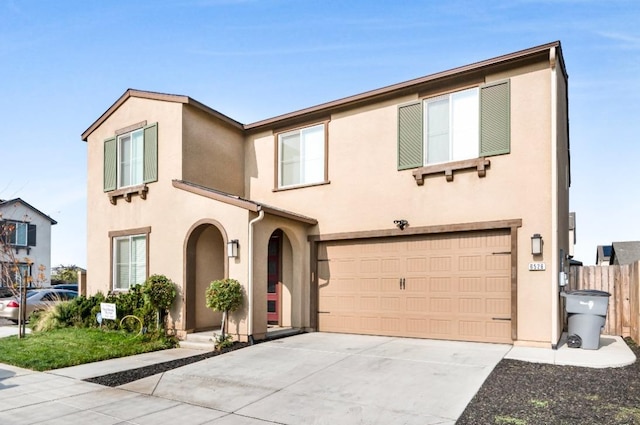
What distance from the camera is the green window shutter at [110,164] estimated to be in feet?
41.7

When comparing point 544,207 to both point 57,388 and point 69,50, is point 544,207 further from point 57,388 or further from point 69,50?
point 69,50

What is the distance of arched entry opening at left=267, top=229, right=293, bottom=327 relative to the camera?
451 inches

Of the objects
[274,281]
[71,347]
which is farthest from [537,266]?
[71,347]

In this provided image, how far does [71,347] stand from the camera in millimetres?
9164

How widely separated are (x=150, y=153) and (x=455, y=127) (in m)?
7.85

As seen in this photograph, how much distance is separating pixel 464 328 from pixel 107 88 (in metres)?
12.0

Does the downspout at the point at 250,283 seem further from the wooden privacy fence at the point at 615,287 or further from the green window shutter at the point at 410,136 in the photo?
the wooden privacy fence at the point at 615,287

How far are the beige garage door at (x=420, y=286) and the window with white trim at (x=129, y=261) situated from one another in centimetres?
489

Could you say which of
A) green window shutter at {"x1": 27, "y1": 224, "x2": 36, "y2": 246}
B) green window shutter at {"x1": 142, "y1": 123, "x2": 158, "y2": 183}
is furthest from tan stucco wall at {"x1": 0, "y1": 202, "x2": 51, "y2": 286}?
green window shutter at {"x1": 142, "y1": 123, "x2": 158, "y2": 183}

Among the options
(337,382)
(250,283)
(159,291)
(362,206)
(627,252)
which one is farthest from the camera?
(627,252)

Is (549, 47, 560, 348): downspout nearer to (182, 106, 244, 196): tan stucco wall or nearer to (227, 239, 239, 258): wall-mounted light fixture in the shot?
(227, 239, 239, 258): wall-mounted light fixture

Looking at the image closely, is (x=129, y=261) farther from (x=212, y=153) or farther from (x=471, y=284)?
(x=471, y=284)

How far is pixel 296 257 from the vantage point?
11242mm

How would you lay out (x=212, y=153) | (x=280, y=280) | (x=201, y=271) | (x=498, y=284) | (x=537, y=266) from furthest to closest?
(x=212, y=153) → (x=280, y=280) → (x=201, y=271) → (x=498, y=284) → (x=537, y=266)
